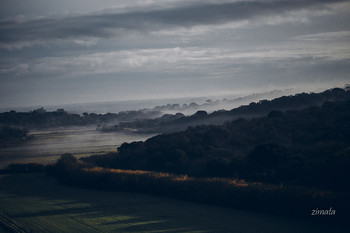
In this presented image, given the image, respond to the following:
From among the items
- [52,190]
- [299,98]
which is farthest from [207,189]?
[299,98]

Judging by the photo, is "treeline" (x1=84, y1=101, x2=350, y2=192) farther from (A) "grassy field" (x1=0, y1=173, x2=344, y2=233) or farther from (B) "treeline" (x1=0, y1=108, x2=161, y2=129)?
(B) "treeline" (x1=0, y1=108, x2=161, y2=129)

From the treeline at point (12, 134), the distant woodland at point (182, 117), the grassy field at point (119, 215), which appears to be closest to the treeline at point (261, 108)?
the distant woodland at point (182, 117)

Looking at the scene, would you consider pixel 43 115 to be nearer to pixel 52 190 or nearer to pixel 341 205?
pixel 52 190

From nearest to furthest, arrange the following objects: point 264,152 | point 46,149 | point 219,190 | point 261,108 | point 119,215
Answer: point 119,215 → point 219,190 → point 264,152 → point 46,149 → point 261,108

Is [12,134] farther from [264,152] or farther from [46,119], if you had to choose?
[264,152]

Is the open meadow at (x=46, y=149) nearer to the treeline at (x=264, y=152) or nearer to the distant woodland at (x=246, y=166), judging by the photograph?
the distant woodland at (x=246, y=166)
